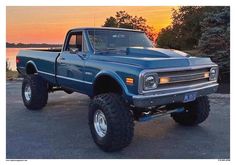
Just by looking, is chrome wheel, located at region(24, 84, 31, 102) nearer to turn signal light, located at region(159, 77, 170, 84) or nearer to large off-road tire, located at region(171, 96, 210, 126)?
large off-road tire, located at region(171, 96, 210, 126)

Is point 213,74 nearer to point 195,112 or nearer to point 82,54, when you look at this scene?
point 195,112

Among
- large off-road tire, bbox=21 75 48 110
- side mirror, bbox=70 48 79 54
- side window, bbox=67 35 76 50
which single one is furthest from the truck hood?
large off-road tire, bbox=21 75 48 110

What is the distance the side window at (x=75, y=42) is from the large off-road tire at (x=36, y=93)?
136 cm

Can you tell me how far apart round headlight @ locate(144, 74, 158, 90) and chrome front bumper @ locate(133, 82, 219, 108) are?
0.11 metres

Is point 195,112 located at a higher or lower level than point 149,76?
lower

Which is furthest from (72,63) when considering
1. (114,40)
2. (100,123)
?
(100,123)

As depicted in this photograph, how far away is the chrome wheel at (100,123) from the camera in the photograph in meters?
5.35

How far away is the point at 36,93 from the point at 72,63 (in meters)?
1.76

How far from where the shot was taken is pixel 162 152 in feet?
16.9

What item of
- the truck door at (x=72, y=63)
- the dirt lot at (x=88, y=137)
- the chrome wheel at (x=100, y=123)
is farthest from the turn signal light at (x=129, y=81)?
the truck door at (x=72, y=63)

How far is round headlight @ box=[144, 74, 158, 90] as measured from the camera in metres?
4.84

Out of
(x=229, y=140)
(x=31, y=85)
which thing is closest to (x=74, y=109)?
(x=31, y=85)

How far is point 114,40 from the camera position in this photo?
647 cm

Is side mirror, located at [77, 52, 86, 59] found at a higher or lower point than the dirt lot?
higher
